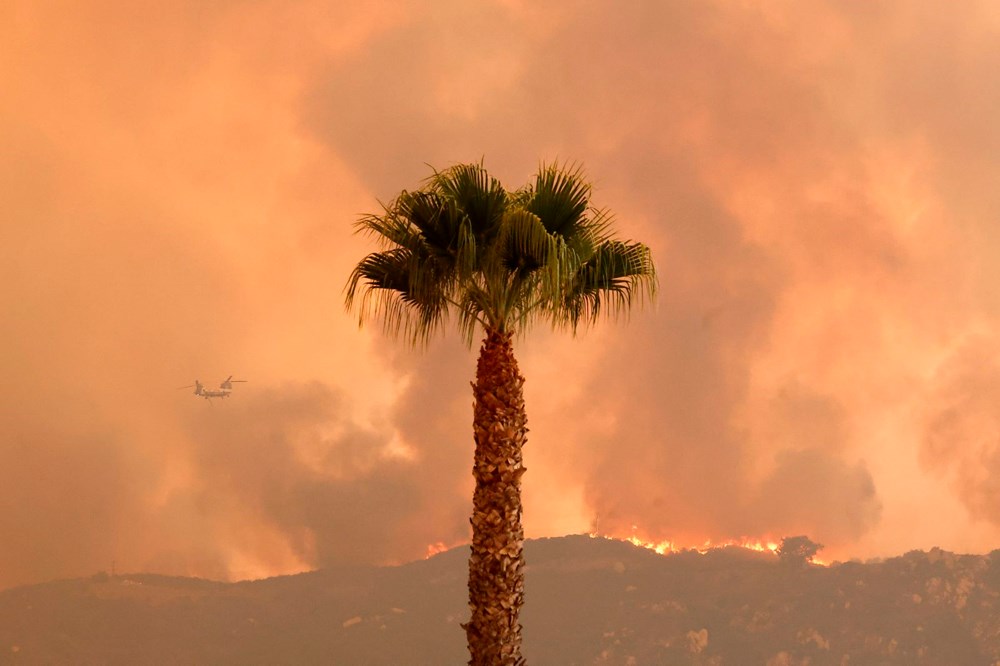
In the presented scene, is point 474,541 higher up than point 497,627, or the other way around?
point 474,541

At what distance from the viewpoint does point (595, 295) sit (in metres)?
15.1

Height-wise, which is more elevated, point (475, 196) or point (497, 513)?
point (475, 196)

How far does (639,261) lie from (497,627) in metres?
5.88

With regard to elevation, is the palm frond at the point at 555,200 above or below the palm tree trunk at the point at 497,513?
above

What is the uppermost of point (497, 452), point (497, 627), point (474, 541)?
point (497, 452)

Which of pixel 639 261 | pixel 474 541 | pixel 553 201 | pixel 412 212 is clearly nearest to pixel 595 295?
pixel 639 261

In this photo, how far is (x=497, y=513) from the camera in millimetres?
13016

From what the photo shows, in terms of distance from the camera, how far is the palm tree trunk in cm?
1288

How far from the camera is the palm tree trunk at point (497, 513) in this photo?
12883 millimetres

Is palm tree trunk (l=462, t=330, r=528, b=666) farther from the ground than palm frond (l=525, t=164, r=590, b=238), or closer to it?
closer to it

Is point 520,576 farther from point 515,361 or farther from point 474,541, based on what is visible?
point 515,361

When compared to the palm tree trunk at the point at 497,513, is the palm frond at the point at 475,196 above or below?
above

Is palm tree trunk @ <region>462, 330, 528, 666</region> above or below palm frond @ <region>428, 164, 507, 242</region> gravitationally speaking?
below

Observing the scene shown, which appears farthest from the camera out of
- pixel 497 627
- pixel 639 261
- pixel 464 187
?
pixel 639 261
